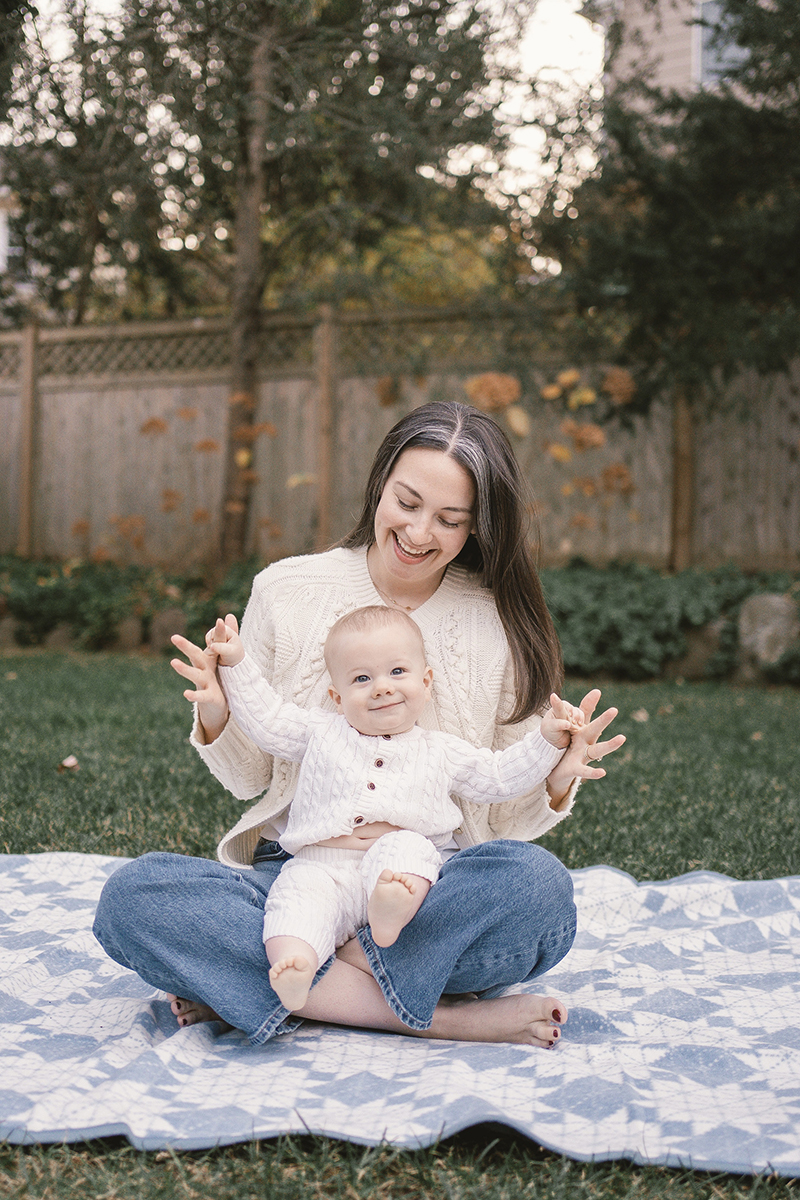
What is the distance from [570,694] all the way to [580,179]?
3.42 metres

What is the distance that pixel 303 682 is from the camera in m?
2.25

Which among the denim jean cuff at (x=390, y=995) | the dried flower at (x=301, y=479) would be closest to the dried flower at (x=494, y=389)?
the dried flower at (x=301, y=479)

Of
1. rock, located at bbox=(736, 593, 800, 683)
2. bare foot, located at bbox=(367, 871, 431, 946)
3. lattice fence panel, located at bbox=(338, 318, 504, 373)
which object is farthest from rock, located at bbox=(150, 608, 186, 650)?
bare foot, located at bbox=(367, 871, 431, 946)

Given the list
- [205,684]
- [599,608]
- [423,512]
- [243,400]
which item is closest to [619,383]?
[599,608]

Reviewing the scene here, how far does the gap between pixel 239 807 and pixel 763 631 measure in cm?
394

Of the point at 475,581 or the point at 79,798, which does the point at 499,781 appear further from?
the point at 79,798

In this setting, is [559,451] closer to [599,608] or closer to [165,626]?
[599,608]

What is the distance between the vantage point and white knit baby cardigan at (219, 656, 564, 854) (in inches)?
78.0

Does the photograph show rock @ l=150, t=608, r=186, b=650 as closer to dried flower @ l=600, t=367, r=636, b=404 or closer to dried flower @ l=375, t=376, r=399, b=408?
dried flower @ l=375, t=376, r=399, b=408

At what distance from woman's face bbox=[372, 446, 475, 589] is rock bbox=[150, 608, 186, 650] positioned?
5.31 m

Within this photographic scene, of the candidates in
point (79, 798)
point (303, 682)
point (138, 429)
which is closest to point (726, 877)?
point (303, 682)

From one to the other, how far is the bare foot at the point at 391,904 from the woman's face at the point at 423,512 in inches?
26.5

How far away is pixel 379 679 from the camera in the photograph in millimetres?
2004

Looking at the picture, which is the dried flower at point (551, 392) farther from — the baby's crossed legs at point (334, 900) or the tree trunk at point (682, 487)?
the baby's crossed legs at point (334, 900)
